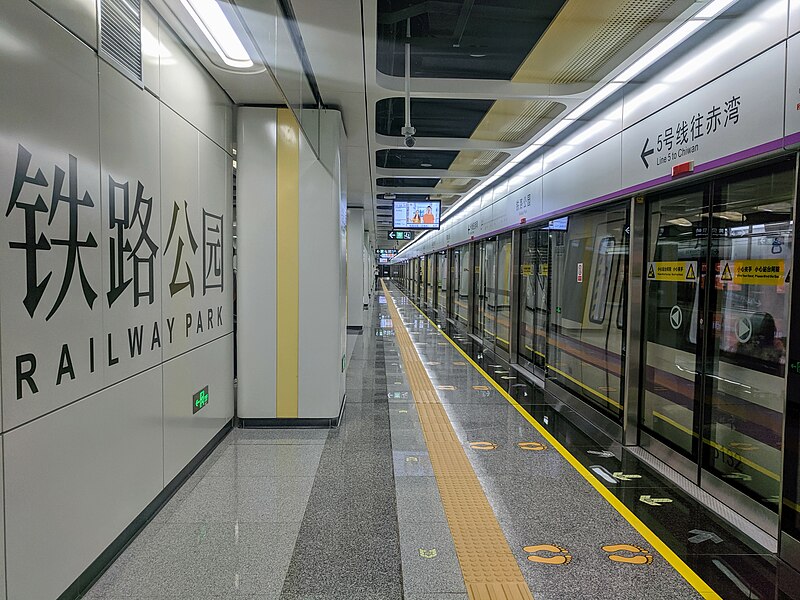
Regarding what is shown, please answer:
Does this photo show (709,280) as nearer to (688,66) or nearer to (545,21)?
(688,66)

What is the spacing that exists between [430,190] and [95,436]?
8972mm

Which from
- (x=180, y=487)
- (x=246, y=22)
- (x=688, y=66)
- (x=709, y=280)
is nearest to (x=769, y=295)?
(x=709, y=280)

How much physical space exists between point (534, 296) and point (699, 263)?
4.18m

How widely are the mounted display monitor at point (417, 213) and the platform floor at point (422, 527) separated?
6.41 metres

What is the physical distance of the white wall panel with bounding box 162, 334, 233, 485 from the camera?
11.3 feet

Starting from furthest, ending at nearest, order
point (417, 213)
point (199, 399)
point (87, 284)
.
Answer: point (417, 213) < point (199, 399) < point (87, 284)

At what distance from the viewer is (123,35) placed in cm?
275

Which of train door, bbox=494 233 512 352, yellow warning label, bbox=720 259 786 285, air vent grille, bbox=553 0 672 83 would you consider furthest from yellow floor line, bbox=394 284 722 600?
train door, bbox=494 233 512 352

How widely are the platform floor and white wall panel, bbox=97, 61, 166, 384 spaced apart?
1.02 metres

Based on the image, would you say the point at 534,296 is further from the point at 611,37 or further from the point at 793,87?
the point at 793,87

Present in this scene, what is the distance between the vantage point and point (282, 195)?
485 cm

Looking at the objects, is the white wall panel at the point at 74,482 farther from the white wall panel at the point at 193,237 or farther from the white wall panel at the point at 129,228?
the white wall panel at the point at 193,237

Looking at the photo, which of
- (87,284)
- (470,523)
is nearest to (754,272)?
(470,523)

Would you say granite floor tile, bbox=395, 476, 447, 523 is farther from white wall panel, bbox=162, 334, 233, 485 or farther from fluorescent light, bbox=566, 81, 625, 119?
fluorescent light, bbox=566, 81, 625, 119
